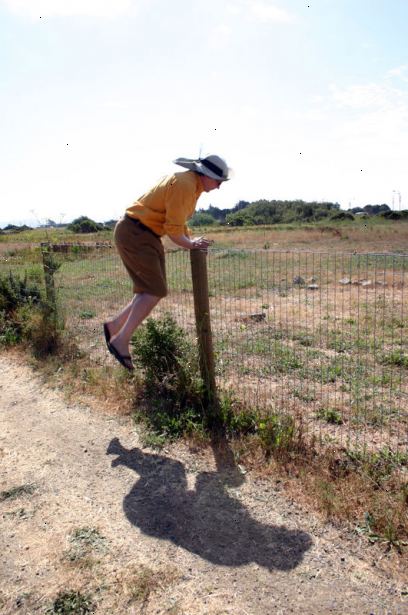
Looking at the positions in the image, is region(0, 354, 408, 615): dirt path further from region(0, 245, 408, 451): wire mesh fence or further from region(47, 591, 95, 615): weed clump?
region(0, 245, 408, 451): wire mesh fence

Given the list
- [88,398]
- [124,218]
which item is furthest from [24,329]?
[124,218]

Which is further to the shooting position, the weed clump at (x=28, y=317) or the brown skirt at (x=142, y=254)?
the weed clump at (x=28, y=317)

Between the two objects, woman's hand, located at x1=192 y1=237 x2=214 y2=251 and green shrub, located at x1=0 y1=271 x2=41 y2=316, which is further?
green shrub, located at x1=0 y1=271 x2=41 y2=316

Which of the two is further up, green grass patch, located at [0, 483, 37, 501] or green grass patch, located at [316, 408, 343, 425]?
green grass patch, located at [316, 408, 343, 425]

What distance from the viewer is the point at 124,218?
3.93m

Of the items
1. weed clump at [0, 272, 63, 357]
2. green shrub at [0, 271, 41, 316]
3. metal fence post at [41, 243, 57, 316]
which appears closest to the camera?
weed clump at [0, 272, 63, 357]

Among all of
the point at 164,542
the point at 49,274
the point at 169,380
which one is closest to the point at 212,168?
the point at 169,380

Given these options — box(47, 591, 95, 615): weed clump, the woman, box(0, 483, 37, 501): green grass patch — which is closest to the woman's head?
the woman

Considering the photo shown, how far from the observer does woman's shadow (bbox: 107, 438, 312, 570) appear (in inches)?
104

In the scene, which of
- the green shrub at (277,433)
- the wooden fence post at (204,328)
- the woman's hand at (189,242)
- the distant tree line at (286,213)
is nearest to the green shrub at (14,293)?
the wooden fence post at (204,328)

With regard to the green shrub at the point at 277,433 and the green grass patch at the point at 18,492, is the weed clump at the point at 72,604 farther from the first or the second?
the green shrub at the point at 277,433

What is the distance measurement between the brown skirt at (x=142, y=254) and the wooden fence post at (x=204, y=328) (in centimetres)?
27

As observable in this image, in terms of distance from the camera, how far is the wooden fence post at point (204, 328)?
395 cm

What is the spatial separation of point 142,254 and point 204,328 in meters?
0.76
